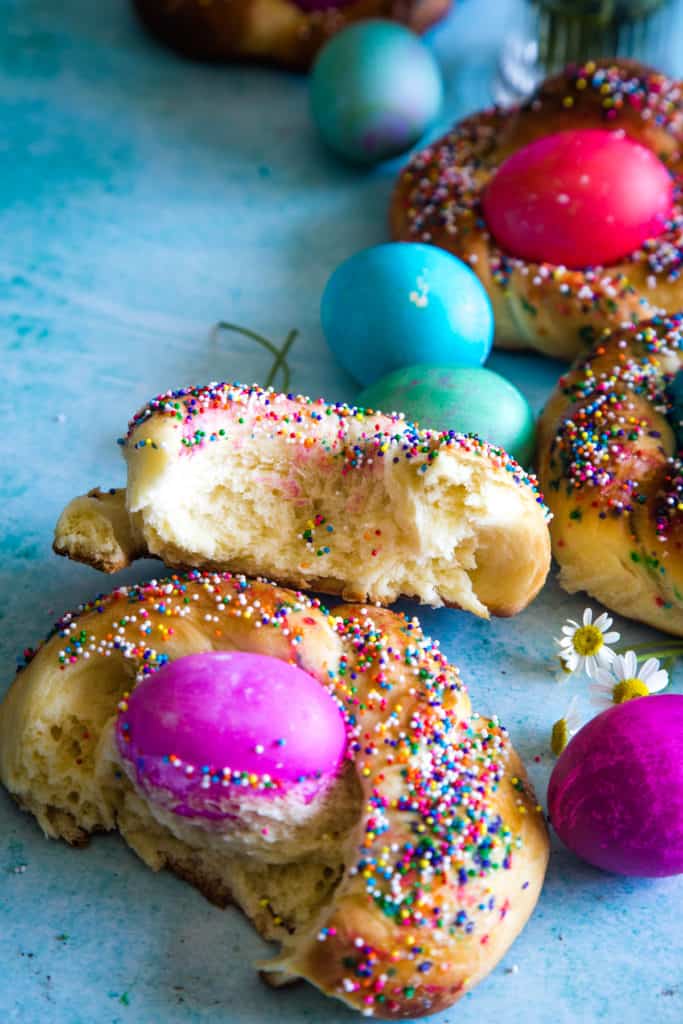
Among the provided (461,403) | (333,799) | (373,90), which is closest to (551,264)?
(461,403)

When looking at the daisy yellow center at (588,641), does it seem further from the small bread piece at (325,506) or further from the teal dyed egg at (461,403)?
the teal dyed egg at (461,403)

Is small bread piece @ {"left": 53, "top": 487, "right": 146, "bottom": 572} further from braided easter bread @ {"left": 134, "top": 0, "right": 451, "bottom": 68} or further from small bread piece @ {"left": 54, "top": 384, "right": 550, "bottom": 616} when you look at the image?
braided easter bread @ {"left": 134, "top": 0, "right": 451, "bottom": 68}

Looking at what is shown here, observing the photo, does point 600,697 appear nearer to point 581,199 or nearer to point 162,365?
point 581,199

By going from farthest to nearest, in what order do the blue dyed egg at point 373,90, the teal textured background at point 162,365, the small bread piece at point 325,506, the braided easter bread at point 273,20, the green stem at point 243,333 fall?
1. the braided easter bread at point 273,20
2. the blue dyed egg at point 373,90
3. the green stem at point 243,333
4. the small bread piece at point 325,506
5. the teal textured background at point 162,365

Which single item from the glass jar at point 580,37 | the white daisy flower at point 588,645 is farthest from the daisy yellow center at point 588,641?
the glass jar at point 580,37

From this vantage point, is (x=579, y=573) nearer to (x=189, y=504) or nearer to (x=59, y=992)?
(x=189, y=504)

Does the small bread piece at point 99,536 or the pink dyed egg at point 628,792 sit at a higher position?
the pink dyed egg at point 628,792

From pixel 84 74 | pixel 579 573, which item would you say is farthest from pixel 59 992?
pixel 84 74
